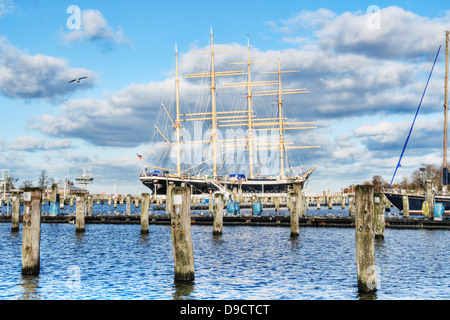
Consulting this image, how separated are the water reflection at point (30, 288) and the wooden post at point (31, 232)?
46 cm

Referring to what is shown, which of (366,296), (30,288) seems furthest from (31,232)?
(366,296)

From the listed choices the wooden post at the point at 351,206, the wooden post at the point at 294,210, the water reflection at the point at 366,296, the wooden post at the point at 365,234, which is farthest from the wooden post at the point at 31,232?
the wooden post at the point at 351,206

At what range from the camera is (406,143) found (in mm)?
61406

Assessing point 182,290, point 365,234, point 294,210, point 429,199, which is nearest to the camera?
point 365,234

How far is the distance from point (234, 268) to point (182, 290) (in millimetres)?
5254

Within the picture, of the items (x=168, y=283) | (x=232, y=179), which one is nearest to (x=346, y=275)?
(x=168, y=283)

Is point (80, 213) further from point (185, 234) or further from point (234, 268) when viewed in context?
point (185, 234)

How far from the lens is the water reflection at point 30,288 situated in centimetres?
1514

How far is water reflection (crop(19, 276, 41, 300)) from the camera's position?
15.1m

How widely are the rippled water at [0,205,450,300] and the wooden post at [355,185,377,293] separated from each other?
0.79m

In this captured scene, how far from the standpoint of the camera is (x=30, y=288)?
54.0 ft

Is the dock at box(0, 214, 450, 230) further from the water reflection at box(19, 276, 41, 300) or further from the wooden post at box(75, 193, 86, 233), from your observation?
the water reflection at box(19, 276, 41, 300)

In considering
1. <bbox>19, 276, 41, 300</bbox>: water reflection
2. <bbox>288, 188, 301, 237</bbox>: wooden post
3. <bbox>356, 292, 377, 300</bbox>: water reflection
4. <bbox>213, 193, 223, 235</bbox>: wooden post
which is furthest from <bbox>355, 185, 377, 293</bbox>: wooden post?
<bbox>213, 193, 223, 235</bbox>: wooden post
